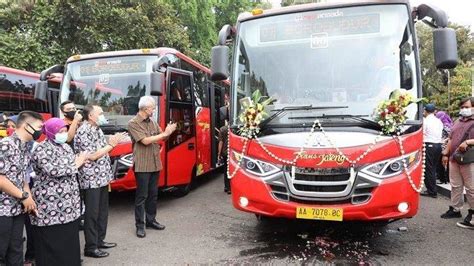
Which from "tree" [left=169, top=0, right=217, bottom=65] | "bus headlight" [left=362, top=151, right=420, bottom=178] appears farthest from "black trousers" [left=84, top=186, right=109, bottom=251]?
"tree" [left=169, top=0, right=217, bottom=65]

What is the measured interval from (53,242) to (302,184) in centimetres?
Result: 259

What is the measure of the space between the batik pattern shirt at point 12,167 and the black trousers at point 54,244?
308 mm

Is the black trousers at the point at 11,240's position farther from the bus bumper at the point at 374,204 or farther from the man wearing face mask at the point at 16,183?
the bus bumper at the point at 374,204

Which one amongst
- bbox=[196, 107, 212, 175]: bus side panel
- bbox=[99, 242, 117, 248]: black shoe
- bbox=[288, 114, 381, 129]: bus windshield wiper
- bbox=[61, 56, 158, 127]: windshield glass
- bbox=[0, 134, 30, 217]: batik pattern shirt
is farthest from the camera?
bbox=[196, 107, 212, 175]: bus side panel

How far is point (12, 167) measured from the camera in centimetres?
373

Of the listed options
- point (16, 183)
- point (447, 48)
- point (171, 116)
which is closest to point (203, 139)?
point (171, 116)

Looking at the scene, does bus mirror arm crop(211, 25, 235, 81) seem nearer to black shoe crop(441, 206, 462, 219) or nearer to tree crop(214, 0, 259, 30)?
black shoe crop(441, 206, 462, 219)

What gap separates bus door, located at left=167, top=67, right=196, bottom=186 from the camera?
7.42 m

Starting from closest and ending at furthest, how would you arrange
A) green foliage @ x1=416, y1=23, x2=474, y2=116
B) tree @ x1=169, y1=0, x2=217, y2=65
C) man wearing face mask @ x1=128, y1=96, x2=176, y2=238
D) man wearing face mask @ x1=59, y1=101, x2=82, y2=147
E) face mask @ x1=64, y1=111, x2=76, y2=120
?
→ man wearing face mask @ x1=59, y1=101, x2=82, y2=147, face mask @ x1=64, y1=111, x2=76, y2=120, man wearing face mask @ x1=128, y1=96, x2=176, y2=238, tree @ x1=169, y1=0, x2=217, y2=65, green foliage @ x1=416, y1=23, x2=474, y2=116

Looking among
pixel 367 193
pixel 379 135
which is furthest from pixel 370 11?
pixel 367 193

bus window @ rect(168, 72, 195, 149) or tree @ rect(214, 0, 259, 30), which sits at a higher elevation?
tree @ rect(214, 0, 259, 30)

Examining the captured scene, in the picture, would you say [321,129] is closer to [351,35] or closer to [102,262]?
[351,35]

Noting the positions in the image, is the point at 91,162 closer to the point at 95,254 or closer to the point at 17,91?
the point at 95,254

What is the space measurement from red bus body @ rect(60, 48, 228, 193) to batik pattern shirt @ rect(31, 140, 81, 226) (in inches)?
113
